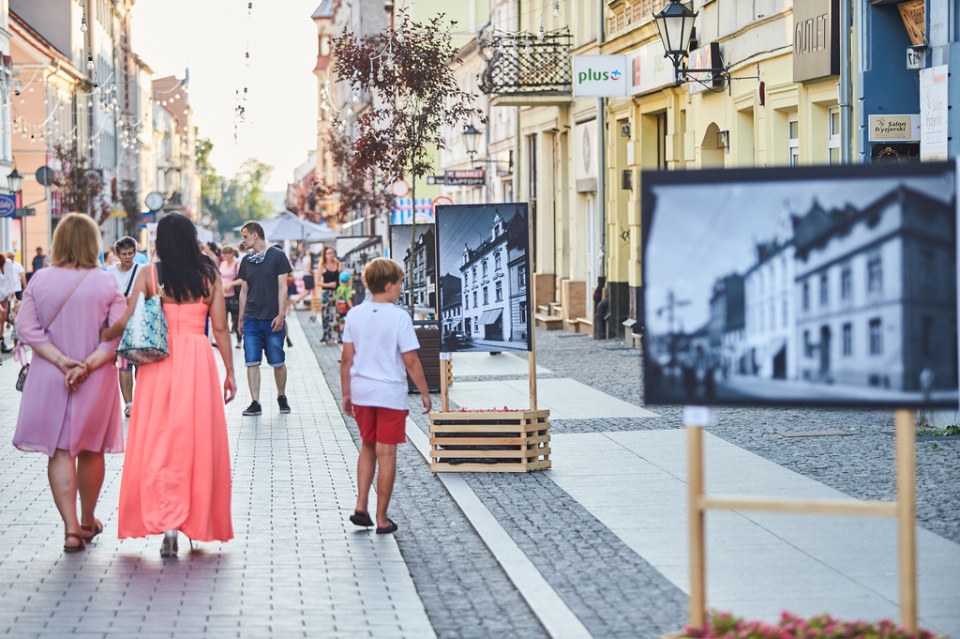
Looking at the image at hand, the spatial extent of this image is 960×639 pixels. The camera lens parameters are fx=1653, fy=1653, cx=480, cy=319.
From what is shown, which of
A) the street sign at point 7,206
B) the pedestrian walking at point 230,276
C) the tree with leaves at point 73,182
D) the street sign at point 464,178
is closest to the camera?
the pedestrian walking at point 230,276

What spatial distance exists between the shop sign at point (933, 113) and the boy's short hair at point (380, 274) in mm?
6089

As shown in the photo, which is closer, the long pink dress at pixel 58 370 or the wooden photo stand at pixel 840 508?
the wooden photo stand at pixel 840 508

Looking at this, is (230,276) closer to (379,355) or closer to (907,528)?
(379,355)

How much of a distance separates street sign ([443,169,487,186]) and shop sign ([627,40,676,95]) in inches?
356

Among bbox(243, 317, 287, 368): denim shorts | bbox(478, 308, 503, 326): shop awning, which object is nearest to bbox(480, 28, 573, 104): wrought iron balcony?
bbox(243, 317, 287, 368): denim shorts

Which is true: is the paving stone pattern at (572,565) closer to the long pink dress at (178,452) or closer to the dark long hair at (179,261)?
the long pink dress at (178,452)

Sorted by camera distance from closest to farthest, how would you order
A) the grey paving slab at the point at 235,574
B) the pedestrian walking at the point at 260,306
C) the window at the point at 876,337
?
the window at the point at 876,337 < the grey paving slab at the point at 235,574 < the pedestrian walking at the point at 260,306

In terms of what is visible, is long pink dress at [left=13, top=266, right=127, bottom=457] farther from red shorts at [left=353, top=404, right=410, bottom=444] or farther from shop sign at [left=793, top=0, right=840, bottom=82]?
shop sign at [left=793, top=0, right=840, bottom=82]

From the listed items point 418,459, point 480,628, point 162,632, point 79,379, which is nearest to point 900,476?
point 480,628

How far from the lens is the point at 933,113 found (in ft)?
45.6

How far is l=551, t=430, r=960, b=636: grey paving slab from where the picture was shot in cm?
695

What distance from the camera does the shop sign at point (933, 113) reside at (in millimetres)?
13680

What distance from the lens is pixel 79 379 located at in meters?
8.62

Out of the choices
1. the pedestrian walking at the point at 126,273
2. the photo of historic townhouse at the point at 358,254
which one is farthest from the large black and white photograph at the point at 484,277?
the photo of historic townhouse at the point at 358,254
